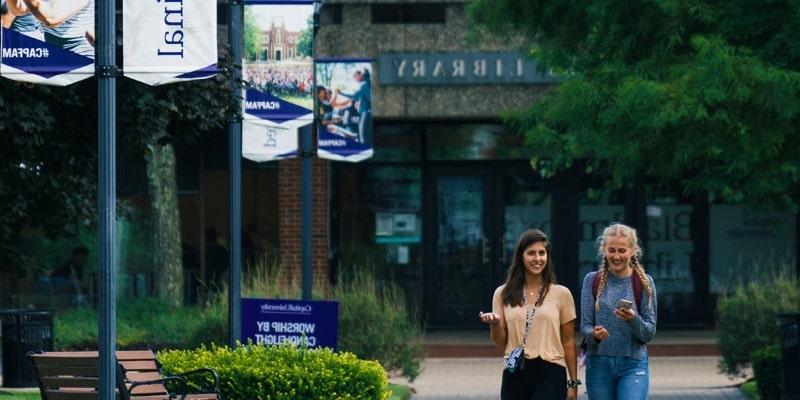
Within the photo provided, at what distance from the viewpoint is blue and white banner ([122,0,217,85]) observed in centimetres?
1032

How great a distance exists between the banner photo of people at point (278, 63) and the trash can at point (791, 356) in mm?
4654

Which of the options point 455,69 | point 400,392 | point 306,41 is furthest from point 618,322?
point 455,69

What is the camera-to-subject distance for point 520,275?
9.56 meters

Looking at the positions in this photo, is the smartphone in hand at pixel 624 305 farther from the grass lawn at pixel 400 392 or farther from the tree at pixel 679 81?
the grass lawn at pixel 400 392

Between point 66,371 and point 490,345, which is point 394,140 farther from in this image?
point 66,371

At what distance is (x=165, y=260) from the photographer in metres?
25.3

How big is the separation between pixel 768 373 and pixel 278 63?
19.0ft

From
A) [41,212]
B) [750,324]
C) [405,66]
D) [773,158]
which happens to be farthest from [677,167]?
[405,66]

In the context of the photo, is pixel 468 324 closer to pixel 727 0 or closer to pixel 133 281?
pixel 133 281

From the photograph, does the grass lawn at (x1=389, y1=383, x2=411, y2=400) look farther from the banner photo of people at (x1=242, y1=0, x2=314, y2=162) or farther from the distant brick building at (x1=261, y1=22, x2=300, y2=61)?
the distant brick building at (x1=261, y1=22, x2=300, y2=61)

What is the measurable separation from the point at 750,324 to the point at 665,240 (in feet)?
28.3

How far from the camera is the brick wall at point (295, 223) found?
26578 millimetres

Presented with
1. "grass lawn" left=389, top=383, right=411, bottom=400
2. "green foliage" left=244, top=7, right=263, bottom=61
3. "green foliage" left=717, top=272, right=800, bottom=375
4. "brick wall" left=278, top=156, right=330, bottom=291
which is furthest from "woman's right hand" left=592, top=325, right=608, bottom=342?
"brick wall" left=278, top=156, right=330, bottom=291

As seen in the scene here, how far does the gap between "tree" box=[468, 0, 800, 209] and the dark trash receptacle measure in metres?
5.67
